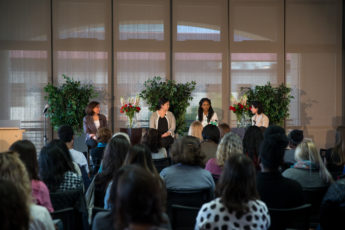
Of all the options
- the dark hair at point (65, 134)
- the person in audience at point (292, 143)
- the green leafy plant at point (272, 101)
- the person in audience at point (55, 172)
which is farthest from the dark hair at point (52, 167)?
the green leafy plant at point (272, 101)

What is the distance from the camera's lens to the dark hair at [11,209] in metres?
1.40

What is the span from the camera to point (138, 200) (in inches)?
57.5

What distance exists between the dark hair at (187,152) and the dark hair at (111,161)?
1.42ft

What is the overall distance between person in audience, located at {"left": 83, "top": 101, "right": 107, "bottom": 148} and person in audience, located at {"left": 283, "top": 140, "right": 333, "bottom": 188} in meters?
4.83

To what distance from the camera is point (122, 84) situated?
9.45 meters

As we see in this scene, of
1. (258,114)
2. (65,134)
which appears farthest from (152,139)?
(258,114)

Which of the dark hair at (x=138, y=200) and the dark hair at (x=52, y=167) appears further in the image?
the dark hair at (x=52, y=167)

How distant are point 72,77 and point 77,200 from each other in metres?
6.70

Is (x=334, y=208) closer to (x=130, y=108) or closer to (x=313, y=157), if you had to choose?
(x=313, y=157)

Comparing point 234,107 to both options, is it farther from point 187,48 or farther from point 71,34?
point 71,34

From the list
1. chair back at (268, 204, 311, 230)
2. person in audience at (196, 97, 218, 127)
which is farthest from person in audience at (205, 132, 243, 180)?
person in audience at (196, 97, 218, 127)

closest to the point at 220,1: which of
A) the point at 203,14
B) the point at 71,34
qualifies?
the point at 203,14

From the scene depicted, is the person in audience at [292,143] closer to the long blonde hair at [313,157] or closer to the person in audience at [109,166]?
the long blonde hair at [313,157]

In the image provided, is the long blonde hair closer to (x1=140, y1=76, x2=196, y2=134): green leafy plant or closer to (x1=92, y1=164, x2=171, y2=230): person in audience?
(x1=92, y1=164, x2=171, y2=230): person in audience
